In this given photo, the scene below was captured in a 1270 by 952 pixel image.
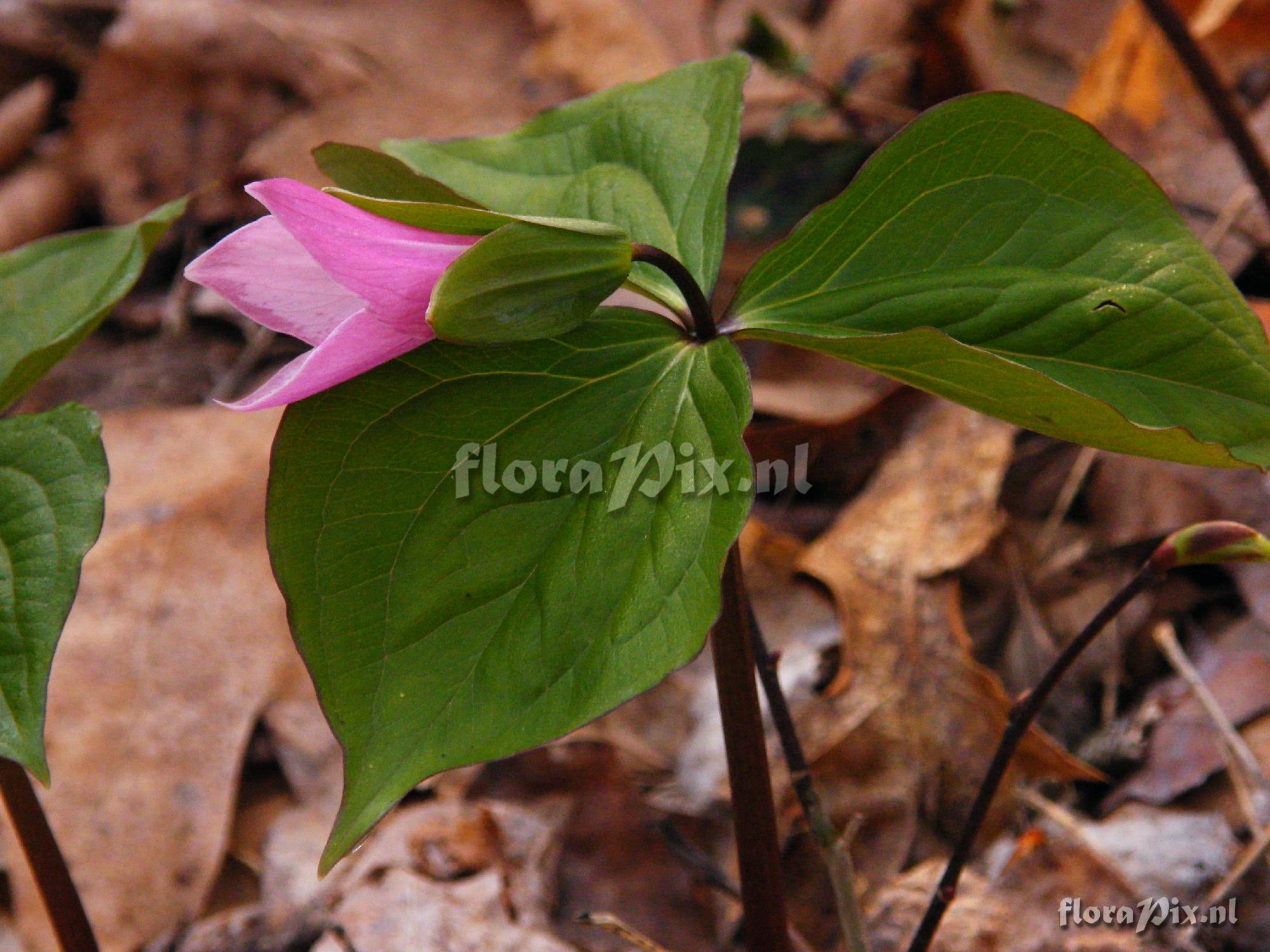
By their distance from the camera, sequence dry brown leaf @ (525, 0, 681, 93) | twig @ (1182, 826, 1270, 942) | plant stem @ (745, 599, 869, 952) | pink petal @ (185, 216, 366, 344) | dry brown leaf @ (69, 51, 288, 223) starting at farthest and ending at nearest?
1. dry brown leaf @ (525, 0, 681, 93)
2. dry brown leaf @ (69, 51, 288, 223)
3. twig @ (1182, 826, 1270, 942)
4. plant stem @ (745, 599, 869, 952)
5. pink petal @ (185, 216, 366, 344)

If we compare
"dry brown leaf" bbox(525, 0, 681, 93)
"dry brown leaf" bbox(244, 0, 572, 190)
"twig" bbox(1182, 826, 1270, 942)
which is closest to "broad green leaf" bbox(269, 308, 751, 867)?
"twig" bbox(1182, 826, 1270, 942)

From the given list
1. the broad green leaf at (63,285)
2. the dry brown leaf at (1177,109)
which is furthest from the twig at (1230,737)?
the broad green leaf at (63,285)

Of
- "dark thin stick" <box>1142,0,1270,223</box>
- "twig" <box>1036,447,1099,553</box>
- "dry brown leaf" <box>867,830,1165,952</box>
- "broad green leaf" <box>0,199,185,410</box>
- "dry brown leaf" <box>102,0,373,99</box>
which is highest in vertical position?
"dark thin stick" <box>1142,0,1270,223</box>

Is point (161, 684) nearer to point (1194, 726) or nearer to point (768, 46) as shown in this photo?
point (1194, 726)

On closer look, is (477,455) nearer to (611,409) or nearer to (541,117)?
(611,409)

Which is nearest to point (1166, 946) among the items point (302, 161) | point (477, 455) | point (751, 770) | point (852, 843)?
point (852, 843)

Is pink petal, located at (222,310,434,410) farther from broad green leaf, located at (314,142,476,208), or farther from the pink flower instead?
broad green leaf, located at (314,142,476,208)
